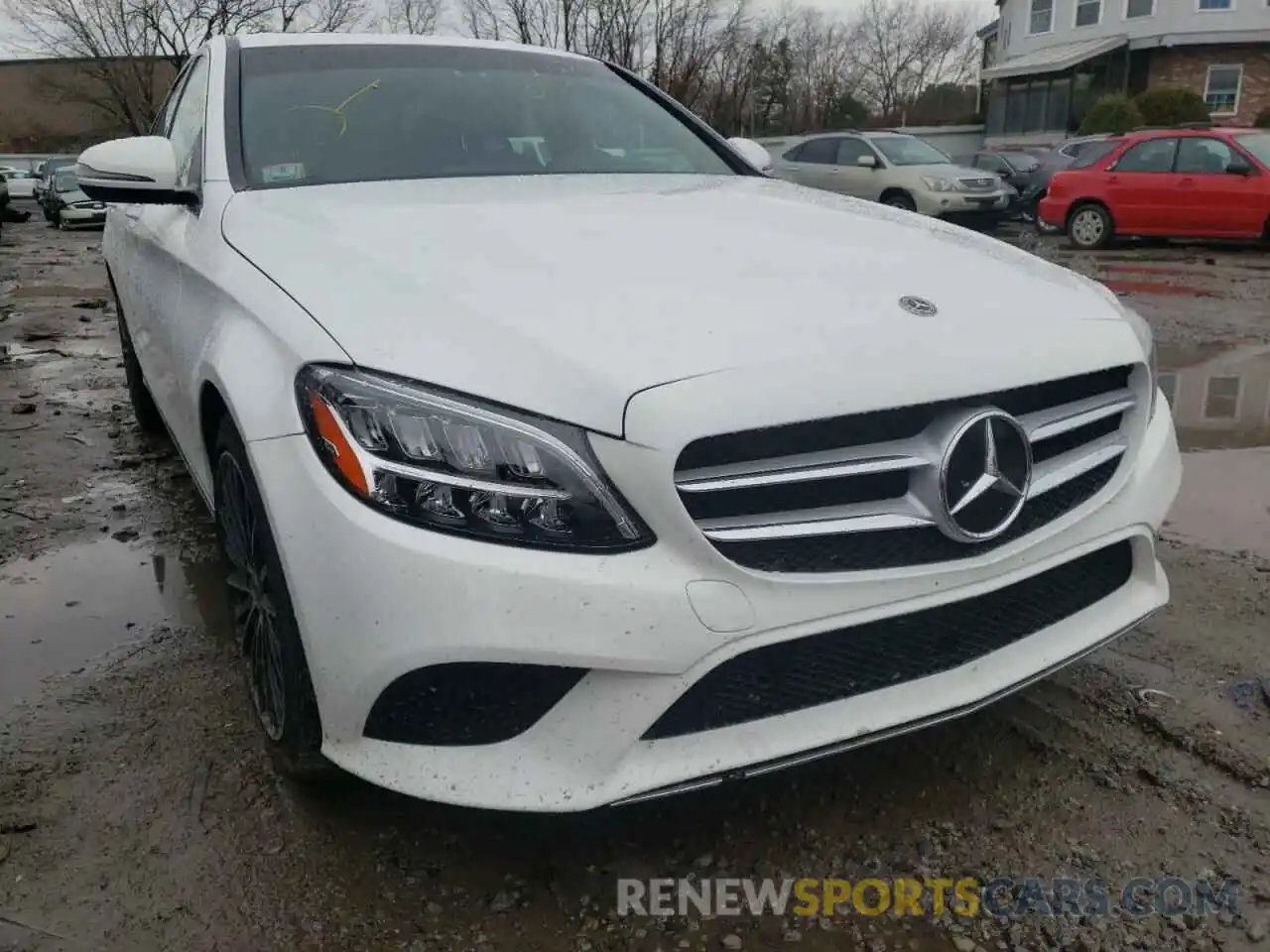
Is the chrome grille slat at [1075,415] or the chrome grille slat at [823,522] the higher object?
the chrome grille slat at [1075,415]

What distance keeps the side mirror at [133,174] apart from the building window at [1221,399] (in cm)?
463

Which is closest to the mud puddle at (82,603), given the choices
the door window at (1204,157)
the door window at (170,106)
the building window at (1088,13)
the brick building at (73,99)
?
the door window at (170,106)

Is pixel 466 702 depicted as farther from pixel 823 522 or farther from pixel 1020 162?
pixel 1020 162

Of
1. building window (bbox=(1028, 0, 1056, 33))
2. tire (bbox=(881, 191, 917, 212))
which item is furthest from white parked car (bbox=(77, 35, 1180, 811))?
building window (bbox=(1028, 0, 1056, 33))

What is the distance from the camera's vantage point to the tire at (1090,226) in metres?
13.4

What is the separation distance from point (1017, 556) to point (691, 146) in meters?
2.17

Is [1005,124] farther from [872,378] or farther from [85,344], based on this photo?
[872,378]

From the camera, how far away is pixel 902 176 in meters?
15.3

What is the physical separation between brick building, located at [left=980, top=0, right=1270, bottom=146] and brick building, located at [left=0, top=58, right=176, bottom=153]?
2860cm

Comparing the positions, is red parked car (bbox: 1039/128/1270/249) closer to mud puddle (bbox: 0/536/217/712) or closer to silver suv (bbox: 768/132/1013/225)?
silver suv (bbox: 768/132/1013/225)

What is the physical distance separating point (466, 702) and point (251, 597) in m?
0.72

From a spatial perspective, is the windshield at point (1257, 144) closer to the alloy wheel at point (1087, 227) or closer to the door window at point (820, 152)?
the alloy wheel at point (1087, 227)

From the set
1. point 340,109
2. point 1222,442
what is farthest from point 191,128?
point 1222,442

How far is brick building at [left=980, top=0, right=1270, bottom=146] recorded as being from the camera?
102ft
